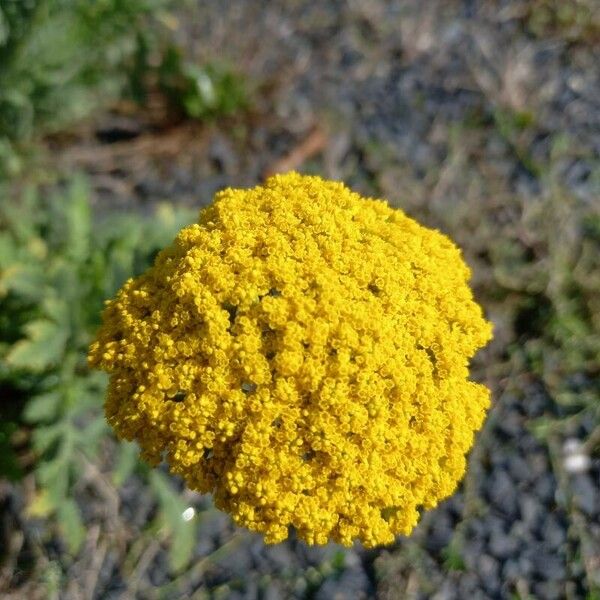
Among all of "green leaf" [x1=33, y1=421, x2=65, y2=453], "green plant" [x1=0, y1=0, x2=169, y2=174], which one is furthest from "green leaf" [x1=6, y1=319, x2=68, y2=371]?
"green plant" [x1=0, y1=0, x2=169, y2=174]

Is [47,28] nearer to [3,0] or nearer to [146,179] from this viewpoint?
[3,0]

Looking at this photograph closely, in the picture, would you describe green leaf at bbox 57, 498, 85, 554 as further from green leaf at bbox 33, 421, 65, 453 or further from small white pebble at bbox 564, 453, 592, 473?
small white pebble at bbox 564, 453, 592, 473

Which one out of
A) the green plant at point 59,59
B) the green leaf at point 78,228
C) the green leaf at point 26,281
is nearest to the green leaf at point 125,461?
the green leaf at point 26,281

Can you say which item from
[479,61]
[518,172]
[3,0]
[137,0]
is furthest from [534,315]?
[3,0]

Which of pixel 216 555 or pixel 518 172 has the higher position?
pixel 518 172

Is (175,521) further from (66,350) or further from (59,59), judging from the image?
(59,59)

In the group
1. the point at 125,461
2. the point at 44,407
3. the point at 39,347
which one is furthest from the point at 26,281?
the point at 125,461
